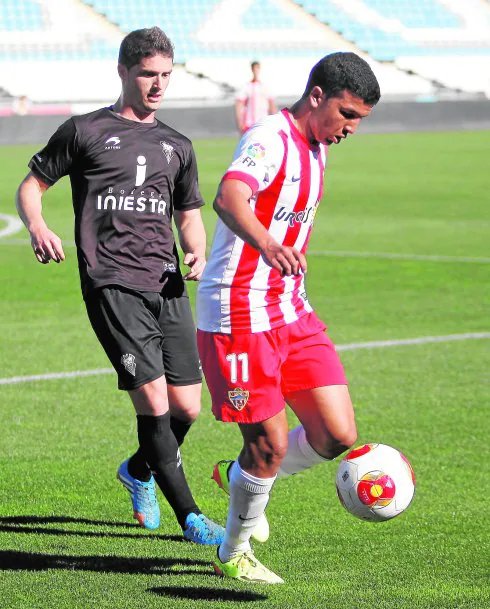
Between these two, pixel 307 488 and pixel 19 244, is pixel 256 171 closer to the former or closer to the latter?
pixel 307 488

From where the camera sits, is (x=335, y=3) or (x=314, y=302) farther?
(x=335, y=3)

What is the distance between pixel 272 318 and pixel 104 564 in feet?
3.85

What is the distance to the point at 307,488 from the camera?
20.2 ft

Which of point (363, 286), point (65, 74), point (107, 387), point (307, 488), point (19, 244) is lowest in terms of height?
point (65, 74)

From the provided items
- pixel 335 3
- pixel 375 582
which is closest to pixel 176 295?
pixel 375 582

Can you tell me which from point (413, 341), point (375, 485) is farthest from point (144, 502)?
point (413, 341)

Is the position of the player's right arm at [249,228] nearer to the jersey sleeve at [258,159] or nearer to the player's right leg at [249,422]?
the jersey sleeve at [258,159]

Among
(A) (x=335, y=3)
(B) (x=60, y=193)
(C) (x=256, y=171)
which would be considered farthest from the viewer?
(A) (x=335, y=3)

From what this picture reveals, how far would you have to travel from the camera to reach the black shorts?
5.23 m

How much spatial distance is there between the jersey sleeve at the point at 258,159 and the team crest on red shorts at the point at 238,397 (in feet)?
2.45

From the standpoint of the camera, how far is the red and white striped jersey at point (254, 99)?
86.7ft

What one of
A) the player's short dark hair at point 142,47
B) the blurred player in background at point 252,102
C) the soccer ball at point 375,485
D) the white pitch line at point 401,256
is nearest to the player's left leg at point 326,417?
the soccer ball at point 375,485

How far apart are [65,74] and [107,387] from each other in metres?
35.8

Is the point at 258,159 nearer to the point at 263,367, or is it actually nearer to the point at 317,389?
the point at 263,367
